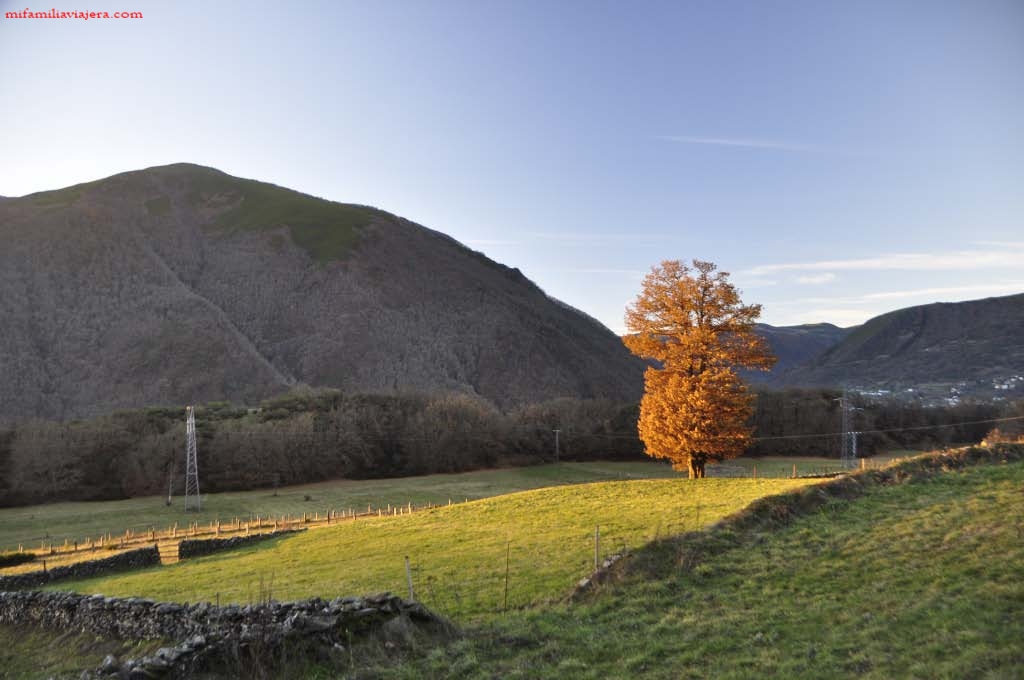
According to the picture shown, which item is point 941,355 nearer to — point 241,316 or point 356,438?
point 356,438

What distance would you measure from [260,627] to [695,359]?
91.4ft

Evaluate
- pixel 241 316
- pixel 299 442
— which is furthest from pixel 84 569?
pixel 241 316

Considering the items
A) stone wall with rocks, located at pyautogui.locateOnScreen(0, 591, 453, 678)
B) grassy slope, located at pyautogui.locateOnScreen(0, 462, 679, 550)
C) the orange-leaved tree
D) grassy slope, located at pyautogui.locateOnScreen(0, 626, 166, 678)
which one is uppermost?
the orange-leaved tree

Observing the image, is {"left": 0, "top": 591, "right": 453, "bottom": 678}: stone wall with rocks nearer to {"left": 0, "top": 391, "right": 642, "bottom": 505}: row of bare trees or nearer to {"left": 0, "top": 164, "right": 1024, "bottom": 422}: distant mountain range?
{"left": 0, "top": 391, "right": 642, "bottom": 505}: row of bare trees

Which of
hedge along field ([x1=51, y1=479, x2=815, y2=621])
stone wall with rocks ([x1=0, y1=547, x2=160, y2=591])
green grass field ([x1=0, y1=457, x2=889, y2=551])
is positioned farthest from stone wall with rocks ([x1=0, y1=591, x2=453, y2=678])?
green grass field ([x1=0, y1=457, x2=889, y2=551])

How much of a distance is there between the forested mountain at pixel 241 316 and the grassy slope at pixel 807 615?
102245 mm

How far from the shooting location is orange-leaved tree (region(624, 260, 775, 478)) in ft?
109

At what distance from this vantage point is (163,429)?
84.0 meters

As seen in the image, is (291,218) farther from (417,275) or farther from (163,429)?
(163,429)

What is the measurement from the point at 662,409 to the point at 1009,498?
60.0 feet

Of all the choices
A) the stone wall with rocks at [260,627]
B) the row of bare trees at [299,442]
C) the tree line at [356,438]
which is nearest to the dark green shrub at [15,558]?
the tree line at [356,438]

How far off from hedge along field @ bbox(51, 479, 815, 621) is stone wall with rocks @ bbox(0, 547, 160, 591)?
1643 millimetres

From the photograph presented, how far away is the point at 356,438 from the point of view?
86.6 m

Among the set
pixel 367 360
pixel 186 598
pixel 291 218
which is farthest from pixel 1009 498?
pixel 291 218
